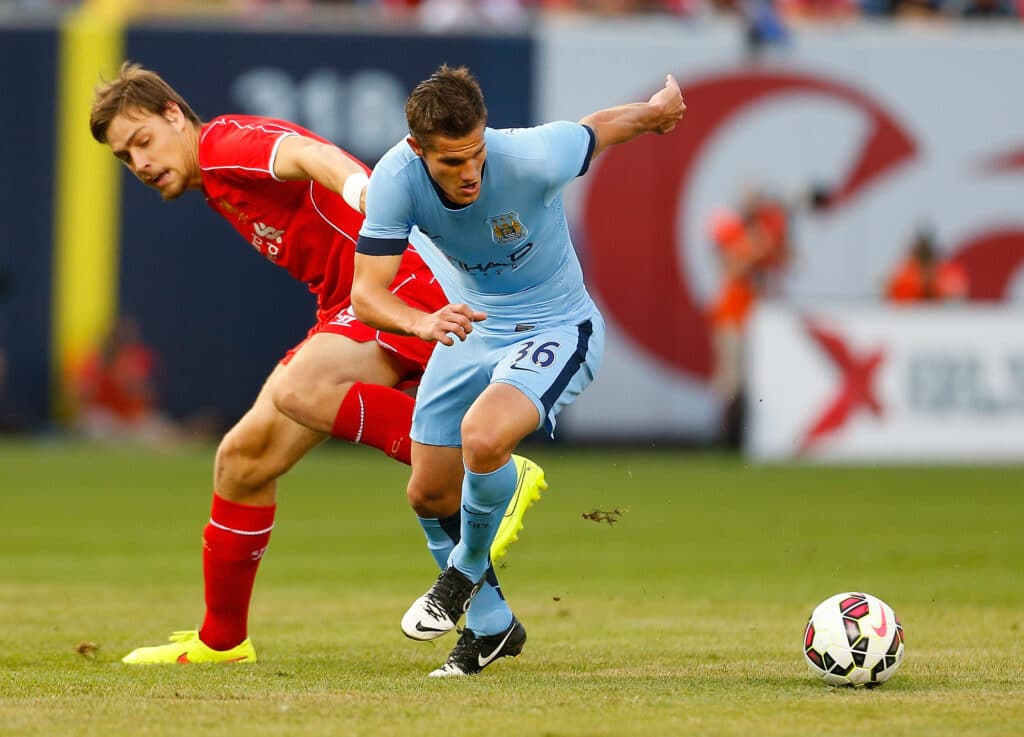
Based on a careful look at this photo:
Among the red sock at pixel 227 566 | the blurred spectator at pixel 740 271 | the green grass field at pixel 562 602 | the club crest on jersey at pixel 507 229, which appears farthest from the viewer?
the blurred spectator at pixel 740 271

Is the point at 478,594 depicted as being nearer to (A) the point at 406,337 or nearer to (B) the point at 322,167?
(A) the point at 406,337

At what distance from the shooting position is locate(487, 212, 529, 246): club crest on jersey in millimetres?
6355

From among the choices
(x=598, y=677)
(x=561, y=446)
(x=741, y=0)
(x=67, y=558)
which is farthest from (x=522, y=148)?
(x=741, y=0)

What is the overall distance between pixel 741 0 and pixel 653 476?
25.4ft

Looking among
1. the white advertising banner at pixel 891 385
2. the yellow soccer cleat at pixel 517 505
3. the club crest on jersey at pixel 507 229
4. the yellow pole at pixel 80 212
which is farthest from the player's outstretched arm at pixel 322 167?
the yellow pole at pixel 80 212

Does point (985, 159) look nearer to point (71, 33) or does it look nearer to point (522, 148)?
point (71, 33)

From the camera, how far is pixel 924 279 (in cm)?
2000

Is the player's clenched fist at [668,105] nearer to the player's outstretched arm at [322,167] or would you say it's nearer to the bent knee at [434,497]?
the player's outstretched arm at [322,167]

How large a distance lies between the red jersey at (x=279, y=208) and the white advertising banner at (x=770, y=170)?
45.3 feet

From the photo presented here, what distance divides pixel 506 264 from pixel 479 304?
9.5 inches

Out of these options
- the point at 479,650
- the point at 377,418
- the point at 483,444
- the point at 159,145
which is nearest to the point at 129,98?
the point at 159,145

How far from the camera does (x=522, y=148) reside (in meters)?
6.41

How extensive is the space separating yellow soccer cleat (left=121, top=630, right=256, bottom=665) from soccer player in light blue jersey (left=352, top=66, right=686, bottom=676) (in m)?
0.90

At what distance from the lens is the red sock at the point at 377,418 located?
22.4 feet
